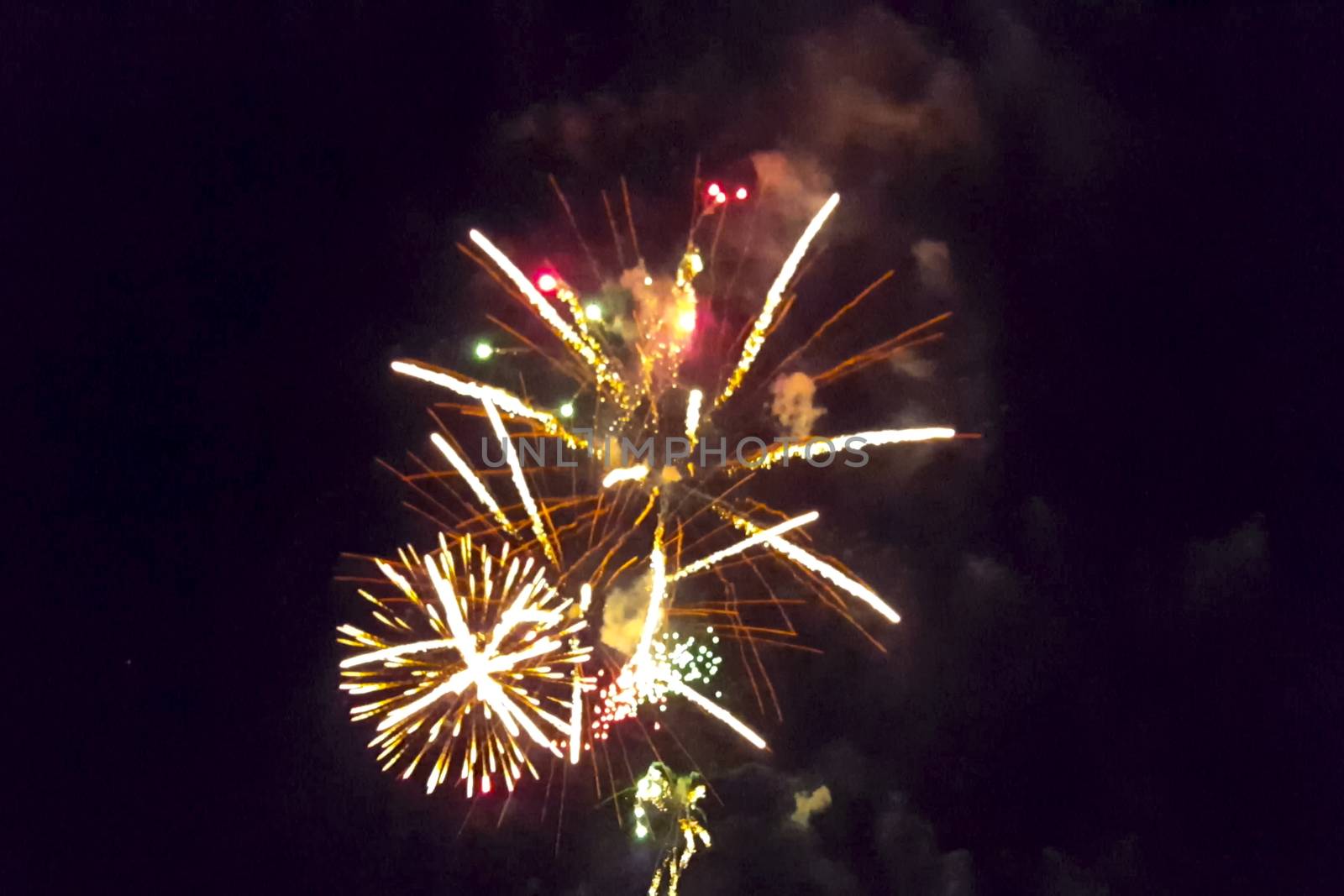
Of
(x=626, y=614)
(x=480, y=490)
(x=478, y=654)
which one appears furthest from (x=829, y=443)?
(x=478, y=654)

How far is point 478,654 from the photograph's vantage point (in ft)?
21.6

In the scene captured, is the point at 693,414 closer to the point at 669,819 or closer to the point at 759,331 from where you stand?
the point at 759,331

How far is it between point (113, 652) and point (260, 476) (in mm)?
3009

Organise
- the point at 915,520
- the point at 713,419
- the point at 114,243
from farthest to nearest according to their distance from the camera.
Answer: the point at 114,243
the point at 915,520
the point at 713,419

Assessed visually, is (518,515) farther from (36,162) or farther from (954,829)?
(36,162)

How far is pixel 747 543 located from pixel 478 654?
8.86ft

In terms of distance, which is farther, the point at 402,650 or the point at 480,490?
the point at 480,490

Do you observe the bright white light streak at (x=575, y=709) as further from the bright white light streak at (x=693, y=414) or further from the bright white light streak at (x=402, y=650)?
the bright white light streak at (x=693, y=414)

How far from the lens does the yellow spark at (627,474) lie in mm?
6613

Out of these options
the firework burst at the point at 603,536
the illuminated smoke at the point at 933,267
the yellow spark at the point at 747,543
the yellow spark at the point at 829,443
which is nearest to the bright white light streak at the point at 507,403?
the firework burst at the point at 603,536

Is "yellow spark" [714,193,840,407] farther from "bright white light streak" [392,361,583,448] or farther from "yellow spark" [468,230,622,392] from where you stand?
"bright white light streak" [392,361,583,448]

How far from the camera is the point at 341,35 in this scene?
8.61 metres

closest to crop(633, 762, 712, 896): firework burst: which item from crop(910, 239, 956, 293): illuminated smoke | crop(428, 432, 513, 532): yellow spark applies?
crop(428, 432, 513, 532): yellow spark

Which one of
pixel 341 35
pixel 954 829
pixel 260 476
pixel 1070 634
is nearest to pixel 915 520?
pixel 1070 634
